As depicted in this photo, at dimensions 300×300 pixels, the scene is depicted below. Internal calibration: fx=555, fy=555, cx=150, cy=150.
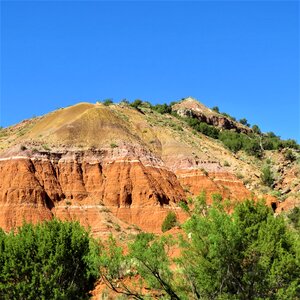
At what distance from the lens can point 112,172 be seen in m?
74.2

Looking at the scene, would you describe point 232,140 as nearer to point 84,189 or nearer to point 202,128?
point 202,128

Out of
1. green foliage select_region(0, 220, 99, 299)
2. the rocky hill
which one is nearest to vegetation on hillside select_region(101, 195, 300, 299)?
green foliage select_region(0, 220, 99, 299)

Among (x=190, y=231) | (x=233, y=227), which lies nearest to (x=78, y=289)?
(x=190, y=231)

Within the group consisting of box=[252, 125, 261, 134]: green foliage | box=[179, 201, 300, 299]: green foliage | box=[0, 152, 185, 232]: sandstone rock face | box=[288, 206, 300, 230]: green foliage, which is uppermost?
box=[252, 125, 261, 134]: green foliage

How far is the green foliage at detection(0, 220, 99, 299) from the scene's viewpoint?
28.8 meters

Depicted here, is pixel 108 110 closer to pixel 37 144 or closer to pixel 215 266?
pixel 37 144

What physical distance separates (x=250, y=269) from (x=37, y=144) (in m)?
52.5

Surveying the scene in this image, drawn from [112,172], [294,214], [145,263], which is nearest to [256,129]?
[112,172]

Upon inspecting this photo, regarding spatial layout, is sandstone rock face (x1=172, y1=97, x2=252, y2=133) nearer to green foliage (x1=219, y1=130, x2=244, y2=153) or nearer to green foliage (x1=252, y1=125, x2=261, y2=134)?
green foliage (x1=252, y1=125, x2=261, y2=134)


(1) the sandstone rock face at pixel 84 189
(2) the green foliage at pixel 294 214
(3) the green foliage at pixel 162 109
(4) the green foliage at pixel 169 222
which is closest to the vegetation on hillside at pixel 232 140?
(3) the green foliage at pixel 162 109

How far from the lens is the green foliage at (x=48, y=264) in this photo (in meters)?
28.8

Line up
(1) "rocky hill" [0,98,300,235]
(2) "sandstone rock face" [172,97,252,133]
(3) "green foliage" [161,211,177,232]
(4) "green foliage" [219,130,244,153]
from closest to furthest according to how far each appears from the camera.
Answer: (3) "green foliage" [161,211,177,232] → (1) "rocky hill" [0,98,300,235] → (4) "green foliage" [219,130,244,153] → (2) "sandstone rock face" [172,97,252,133]

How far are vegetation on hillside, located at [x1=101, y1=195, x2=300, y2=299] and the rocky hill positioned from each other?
34.2 metres

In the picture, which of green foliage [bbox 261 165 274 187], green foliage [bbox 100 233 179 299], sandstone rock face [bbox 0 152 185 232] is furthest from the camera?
green foliage [bbox 261 165 274 187]
